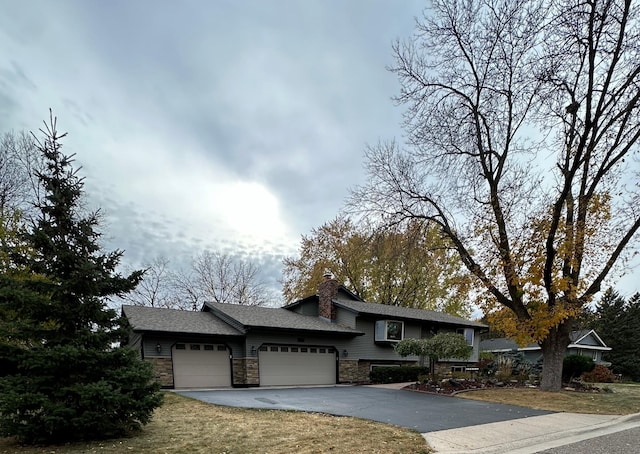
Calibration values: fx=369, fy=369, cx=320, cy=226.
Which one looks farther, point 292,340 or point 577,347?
point 577,347

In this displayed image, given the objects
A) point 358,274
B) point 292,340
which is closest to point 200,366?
point 292,340

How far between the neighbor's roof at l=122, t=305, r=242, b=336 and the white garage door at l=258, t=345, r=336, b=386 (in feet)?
6.53

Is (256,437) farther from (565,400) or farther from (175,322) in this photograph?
(175,322)

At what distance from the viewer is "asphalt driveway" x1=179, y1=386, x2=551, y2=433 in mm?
7613

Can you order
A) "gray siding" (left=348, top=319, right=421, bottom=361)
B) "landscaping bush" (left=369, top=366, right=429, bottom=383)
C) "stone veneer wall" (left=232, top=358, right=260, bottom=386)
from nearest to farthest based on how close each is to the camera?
1. "stone veneer wall" (left=232, top=358, right=260, bottom=386)
2. "landscaping bush" (left=369, top=366, right=429, bottom=383)
3. "gray siding" (left=348, top=319, right=421, bottom=361)

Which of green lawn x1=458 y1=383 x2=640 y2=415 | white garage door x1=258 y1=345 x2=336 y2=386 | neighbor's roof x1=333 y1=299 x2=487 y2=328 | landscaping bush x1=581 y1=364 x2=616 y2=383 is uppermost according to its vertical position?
neighbor's roof x1=333 y1=299 x2=487 y2=328

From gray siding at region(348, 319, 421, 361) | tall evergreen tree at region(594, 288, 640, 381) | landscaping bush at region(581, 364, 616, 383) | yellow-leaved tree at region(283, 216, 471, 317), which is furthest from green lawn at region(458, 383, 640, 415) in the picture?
tall evergreen tree at region(594, 288, 640, 381)

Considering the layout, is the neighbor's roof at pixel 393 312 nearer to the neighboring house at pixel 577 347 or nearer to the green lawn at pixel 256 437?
the neighboring house at pixel 577 347

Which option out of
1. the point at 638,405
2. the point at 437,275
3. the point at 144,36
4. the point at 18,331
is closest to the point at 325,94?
the point at 144,36

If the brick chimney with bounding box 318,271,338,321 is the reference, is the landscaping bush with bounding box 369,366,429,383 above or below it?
below

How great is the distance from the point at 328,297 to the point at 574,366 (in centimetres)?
1161

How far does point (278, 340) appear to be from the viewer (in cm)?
1639

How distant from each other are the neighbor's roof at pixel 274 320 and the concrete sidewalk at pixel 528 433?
998cm

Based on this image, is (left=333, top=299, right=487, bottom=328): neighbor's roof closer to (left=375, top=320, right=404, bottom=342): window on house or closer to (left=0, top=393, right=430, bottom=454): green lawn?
(left=375, top=320, right=404, bottom=342): window on house
